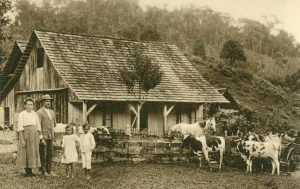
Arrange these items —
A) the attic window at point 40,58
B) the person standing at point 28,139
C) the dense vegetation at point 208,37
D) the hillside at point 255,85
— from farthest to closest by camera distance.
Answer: the hillside at point 255,85 < the dense vegetation at point 208,37 < the attic window at point 40,58 < the person standing at point 28,139

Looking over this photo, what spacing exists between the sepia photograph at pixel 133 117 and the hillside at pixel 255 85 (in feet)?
1.30

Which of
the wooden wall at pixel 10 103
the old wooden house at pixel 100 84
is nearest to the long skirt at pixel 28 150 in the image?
the old wooden house at pixel 100 84

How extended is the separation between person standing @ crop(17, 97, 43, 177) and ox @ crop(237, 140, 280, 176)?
5.06 metres

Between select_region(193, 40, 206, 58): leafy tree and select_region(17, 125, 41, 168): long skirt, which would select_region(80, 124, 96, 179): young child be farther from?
select_region(193, 40, 206, 58): leafy tree

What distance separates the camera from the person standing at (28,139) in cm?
892

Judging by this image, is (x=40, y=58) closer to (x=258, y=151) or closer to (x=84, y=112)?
(x=84, y=112)

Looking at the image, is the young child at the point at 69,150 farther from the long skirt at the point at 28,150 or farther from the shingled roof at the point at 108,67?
the shingled roof at the point at 108,67

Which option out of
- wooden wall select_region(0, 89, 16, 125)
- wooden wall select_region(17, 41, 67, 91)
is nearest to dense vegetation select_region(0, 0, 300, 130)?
wooden wall select_region(0, 89, 16, 125)

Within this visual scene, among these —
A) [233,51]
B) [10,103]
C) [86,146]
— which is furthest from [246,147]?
[233,51]

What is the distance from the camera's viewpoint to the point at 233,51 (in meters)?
42.8

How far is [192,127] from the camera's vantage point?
15.0 m

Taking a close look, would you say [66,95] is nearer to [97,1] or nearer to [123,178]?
[123,178]

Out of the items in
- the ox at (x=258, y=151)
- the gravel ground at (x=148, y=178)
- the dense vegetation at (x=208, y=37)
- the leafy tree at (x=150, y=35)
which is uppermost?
the leafy tree at (x=150, y=35)

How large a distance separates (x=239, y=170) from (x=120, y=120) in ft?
24.5
